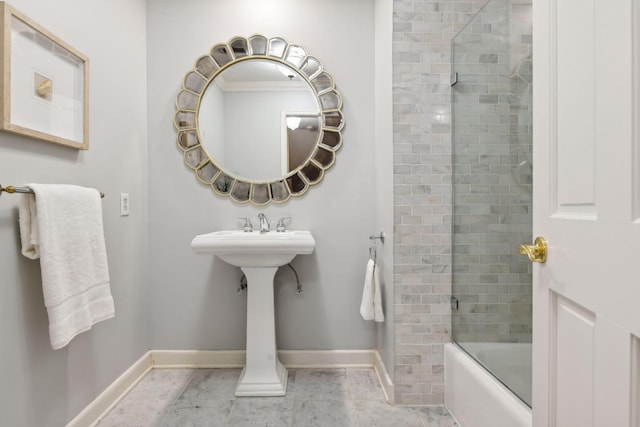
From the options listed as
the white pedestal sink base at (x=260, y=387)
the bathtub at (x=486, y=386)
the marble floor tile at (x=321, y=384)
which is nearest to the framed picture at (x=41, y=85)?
the white pedestal sink base at (x=260, y=387)

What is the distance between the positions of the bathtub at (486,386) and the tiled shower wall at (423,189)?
0.12 metres

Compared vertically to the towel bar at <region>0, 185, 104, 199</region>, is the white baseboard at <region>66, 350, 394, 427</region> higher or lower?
lower

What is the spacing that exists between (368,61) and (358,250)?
3.77 feet

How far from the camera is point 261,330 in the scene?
81.6 inches

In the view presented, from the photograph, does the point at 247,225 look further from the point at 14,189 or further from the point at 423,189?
the point at 14,189

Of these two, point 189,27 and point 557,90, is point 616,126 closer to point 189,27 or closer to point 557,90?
point 557,90

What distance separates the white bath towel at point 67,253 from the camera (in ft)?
4.24

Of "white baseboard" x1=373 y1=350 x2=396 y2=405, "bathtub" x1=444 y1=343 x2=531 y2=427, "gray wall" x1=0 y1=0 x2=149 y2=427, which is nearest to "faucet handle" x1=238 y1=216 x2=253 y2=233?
"gray wall" x1=0 y1=0 x2=149 y2=427

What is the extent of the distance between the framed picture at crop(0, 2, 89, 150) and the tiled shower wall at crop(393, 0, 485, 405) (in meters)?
1.39

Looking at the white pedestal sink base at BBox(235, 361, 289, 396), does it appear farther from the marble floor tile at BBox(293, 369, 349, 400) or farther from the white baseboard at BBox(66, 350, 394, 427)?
the white baseboard at BBox(66, 350, 394, 427)

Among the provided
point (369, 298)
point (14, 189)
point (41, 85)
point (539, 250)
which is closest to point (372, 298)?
point (369, 298)

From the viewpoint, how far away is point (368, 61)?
91.7 inches

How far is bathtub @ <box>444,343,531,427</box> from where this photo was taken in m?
1.32

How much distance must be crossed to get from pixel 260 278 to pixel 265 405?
62 centimetres
